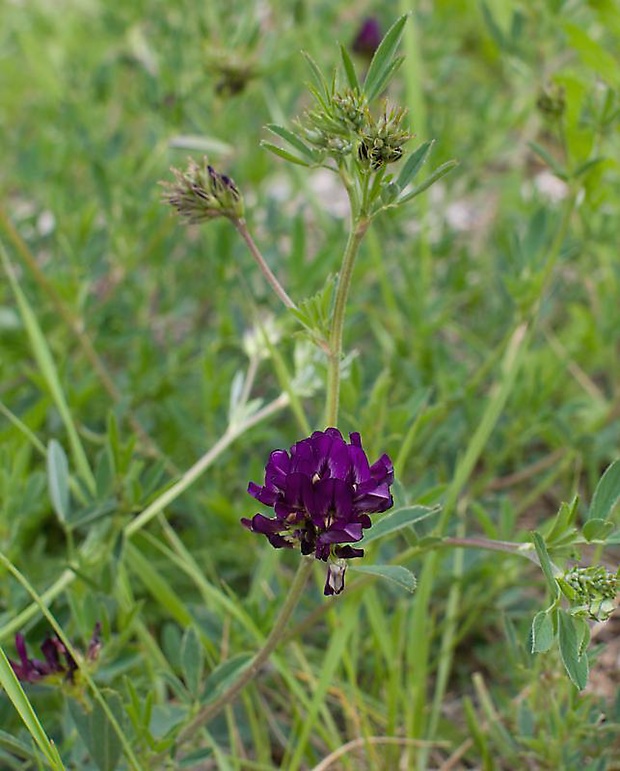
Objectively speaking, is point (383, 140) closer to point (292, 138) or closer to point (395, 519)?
point (292, 138)

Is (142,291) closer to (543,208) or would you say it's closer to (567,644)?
(543,208)

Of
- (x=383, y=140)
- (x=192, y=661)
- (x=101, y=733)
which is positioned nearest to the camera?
(x=383, y=140)

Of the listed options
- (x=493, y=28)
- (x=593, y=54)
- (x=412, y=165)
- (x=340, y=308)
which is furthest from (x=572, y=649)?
(x=493, y=28)

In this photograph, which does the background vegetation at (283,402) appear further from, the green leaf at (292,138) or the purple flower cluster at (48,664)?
the green leaf at (292,138)

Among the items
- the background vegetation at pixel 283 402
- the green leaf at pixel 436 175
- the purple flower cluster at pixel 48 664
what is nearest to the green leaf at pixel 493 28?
the background vegetation at pixel 283 402

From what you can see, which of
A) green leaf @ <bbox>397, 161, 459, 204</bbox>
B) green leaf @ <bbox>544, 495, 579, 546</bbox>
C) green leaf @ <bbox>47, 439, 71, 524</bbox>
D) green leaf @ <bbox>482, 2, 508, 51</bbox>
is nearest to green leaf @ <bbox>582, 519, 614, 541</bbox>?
green leaf @ <bbox>544, 495, 579, 546</bbox>

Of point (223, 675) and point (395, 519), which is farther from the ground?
point (395, 519)

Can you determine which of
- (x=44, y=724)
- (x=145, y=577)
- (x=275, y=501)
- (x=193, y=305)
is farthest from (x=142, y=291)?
(x=275, y=501)

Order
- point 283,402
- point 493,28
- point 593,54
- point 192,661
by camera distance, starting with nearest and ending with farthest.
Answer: point 192,661, point 283,402, point 593,54, point 493,28
